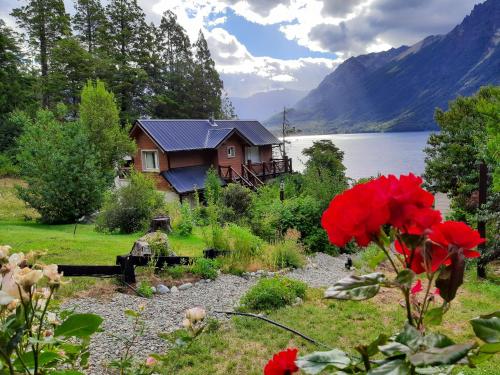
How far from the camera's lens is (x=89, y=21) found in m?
29.3

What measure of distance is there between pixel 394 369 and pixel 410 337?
0.07m

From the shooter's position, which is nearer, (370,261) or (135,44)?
(370,261)

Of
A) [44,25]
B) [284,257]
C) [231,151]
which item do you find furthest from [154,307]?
[44,25]

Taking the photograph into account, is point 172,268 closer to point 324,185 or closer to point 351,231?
point 351,231

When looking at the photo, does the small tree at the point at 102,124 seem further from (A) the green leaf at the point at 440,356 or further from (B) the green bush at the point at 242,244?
(A) the green leaf at the point at 440,356

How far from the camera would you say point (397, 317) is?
516 cm

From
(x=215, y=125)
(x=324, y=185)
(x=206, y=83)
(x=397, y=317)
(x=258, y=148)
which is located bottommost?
(x=397, y=317)

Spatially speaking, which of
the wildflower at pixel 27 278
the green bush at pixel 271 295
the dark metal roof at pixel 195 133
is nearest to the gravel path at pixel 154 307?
the green bush at pixel 271 295

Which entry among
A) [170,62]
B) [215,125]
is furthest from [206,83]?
[215,125]

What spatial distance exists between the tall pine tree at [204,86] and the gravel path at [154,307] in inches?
1081

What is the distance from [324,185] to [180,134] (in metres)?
9.93

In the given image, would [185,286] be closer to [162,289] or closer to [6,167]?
[162,289]

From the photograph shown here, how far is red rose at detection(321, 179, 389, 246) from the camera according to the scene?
0.65 m

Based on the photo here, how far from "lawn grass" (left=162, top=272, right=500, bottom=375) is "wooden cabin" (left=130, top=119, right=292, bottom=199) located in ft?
41.2
